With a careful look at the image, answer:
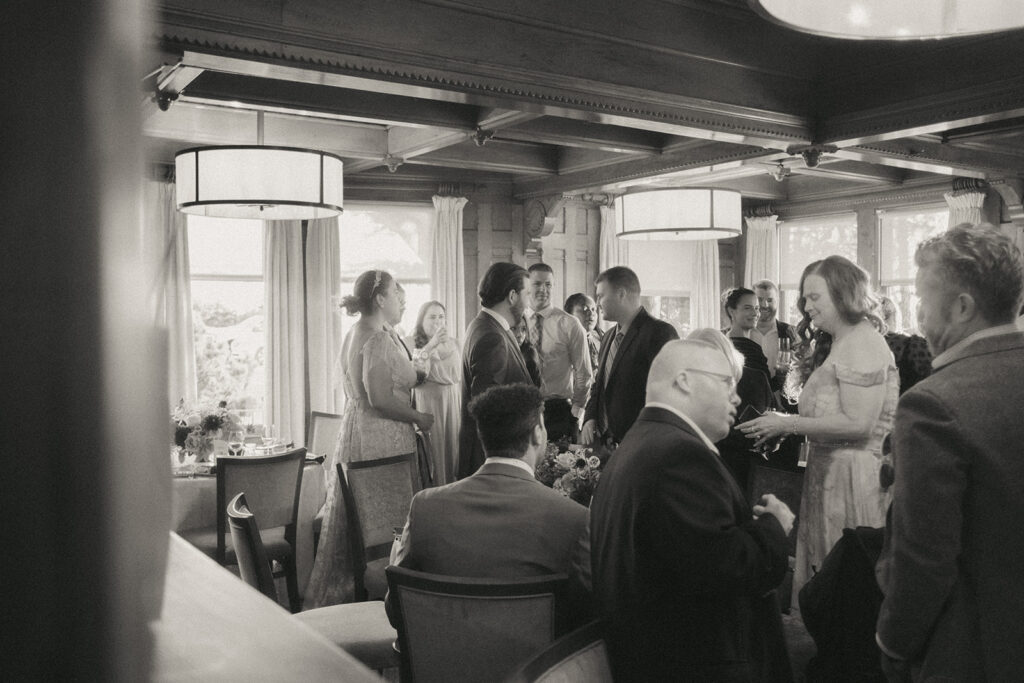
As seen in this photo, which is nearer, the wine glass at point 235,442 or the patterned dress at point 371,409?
the patterned dress at point 371,409

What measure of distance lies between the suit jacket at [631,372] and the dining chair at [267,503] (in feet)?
5.32

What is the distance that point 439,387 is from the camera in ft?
19.6

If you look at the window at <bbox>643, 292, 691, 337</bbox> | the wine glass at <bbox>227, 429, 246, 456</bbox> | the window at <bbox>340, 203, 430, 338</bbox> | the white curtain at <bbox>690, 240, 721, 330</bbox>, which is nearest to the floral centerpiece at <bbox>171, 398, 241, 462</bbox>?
the wine glass at <bbox>227, 429, 246, 456</bbox>

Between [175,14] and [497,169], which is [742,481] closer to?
[175,14]

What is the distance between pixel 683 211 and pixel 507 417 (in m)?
3.80

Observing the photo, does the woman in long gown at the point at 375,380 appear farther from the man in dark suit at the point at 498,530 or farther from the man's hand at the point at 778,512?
the man's hand at the point at 778,512

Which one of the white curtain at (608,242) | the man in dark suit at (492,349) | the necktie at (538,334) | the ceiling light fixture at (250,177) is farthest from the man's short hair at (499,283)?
the white curtain at (608,242)

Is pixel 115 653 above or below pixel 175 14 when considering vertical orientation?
below

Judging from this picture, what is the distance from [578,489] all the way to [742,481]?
5.24 ft

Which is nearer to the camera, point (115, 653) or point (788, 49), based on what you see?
point (115, 653)

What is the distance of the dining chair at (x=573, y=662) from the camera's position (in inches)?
51.5

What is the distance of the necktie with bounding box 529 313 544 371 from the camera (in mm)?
6336

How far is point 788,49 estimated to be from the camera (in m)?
4.90

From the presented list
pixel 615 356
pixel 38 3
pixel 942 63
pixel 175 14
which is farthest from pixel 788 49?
pixel 38 3
